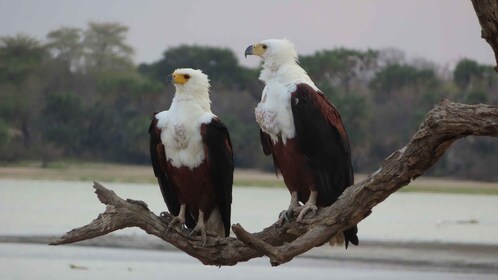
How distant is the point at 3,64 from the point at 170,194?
3883cm

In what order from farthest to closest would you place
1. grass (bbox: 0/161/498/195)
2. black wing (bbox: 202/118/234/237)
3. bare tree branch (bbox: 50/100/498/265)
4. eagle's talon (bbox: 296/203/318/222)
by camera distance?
grass (bbox: 0/161/498/195), black wing (bbox: 202/118/234/237), eagle's talon (bbox: 296/203/318/222), bare tree branch (bbox: 50/100/498/265)

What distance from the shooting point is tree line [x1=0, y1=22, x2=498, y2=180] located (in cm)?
3991

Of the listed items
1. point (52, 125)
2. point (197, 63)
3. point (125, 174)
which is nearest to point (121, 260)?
point (125, 174)

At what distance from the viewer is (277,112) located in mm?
8633

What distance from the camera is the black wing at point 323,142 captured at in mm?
8625

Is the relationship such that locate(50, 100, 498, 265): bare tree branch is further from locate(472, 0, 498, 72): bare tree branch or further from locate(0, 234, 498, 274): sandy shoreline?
locate(0, 234, 498, 274): sandy shoreline

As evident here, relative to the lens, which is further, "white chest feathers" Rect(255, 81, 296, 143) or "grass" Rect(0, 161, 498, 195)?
"grass" Rect(0, 161, 498, 195)

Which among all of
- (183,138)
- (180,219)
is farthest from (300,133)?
(180,219)

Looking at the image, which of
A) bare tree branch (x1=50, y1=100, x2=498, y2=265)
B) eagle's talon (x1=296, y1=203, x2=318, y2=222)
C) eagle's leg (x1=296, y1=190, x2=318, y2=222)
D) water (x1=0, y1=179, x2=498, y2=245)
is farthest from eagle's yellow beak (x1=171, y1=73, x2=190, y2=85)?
water (x1=0, y1=179, x2=498, y2=245)

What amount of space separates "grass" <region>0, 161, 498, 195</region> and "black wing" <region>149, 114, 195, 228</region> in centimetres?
2796

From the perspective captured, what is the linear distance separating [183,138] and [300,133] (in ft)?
2.69

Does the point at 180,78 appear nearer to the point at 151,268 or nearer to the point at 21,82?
the point at 151,268

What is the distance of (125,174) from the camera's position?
128 feet

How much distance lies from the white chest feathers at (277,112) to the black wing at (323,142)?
4 cm
